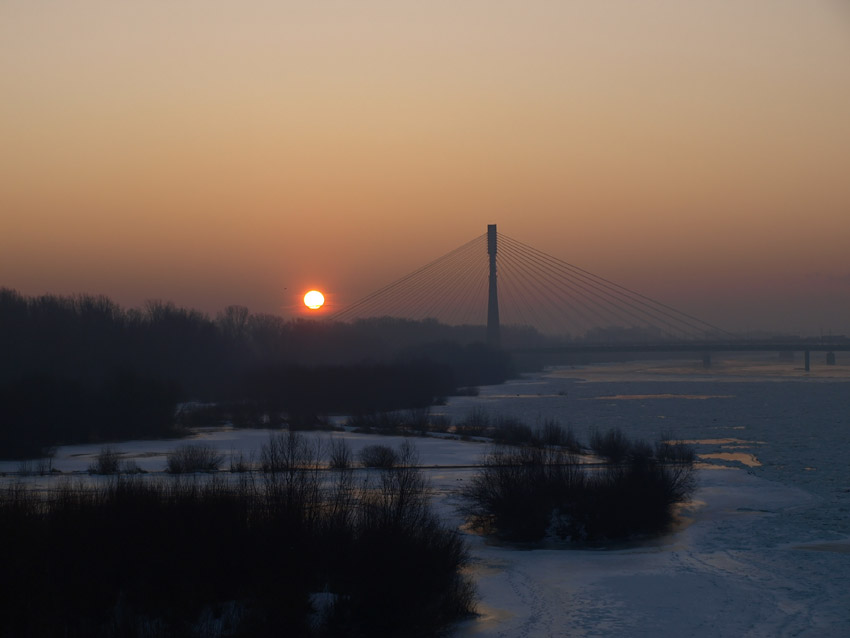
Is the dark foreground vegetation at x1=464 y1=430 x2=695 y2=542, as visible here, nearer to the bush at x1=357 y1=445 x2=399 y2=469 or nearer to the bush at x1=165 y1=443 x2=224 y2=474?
the bush at x1=357 y1=445 x2=399 y2=469

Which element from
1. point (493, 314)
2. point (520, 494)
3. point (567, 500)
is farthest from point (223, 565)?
point (493, 314)

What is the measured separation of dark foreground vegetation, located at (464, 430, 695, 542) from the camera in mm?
12516

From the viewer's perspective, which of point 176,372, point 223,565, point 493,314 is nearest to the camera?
point 223,565

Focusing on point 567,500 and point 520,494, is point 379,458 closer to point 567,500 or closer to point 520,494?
point 520,494

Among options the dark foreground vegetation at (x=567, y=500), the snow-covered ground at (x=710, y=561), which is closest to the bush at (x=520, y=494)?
the dark foreground vegetation at (x=567, y=500)

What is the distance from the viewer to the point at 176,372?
4816cm

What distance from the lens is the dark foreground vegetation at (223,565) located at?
7.07m

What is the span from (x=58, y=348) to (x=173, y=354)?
24.9 ft

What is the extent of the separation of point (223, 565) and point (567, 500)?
6515mm

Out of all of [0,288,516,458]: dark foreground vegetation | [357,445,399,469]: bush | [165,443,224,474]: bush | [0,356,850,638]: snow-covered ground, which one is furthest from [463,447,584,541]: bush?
[0,288,516,458]: dark foreground vegetation

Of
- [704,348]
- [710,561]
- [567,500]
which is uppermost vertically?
[704,348]

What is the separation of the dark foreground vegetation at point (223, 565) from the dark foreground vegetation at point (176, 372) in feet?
54.6

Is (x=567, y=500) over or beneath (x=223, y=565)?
beneath

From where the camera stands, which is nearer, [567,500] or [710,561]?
[710,561]
